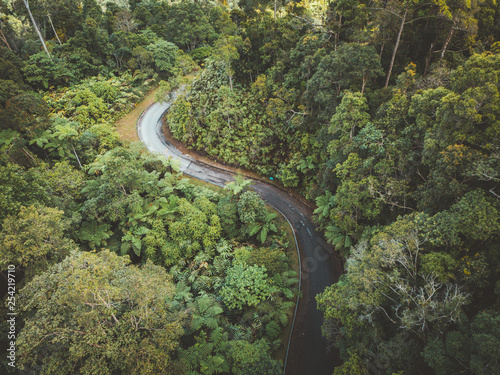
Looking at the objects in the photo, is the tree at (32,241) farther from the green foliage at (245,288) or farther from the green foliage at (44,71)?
the green foliage at (44,71)

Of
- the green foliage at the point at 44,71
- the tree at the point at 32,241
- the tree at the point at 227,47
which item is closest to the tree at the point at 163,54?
the green foliage at the point at 44,71

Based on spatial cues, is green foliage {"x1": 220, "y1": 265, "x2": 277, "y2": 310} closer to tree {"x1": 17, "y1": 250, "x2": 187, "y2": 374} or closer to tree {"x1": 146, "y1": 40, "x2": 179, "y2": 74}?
tree {"x1": 17, "y1": 250, "x2": 187, "y2": 374}

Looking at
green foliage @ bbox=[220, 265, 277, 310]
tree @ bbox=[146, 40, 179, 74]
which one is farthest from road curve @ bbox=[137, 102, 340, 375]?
tree @ bbox=[146, 40, 179, 74]

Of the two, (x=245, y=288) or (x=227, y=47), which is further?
(x=227, y=47)

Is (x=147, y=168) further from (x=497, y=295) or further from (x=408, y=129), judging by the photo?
(x=497, y=295)

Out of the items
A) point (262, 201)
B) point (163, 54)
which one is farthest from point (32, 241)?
point (163, 54)

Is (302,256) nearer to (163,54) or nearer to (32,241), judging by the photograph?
(32,241)
